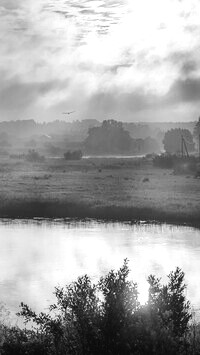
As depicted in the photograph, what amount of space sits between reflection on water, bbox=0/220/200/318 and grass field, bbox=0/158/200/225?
4340 mm

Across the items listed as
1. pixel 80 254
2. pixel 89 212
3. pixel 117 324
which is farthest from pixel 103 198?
pixel 117 324

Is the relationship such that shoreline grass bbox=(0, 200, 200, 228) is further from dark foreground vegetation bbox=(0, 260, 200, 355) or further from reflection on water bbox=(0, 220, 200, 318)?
dark foreground vegetation bbox=(0, 260, 200, 355)

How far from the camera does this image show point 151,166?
135 metres

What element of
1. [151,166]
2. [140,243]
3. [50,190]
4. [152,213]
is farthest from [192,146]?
[140,243]

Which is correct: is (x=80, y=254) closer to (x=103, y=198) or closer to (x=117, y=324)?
(x=103, y=198)

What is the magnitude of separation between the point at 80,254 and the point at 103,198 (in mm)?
25960

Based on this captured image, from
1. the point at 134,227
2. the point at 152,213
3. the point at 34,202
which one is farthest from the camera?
the point at 34,202

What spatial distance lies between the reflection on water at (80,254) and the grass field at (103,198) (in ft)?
14.2

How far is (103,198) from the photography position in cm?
→ 7388

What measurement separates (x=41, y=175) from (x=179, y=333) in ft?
286

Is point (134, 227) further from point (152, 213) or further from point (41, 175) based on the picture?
point (41, 175)

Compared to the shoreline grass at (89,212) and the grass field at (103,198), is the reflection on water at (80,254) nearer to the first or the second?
the shoreline grass at (89,212)

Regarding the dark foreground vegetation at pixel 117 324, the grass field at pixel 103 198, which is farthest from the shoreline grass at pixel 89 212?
the dark foreground vegetation at pixel 117 324

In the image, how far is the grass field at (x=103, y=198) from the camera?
6631 cm
